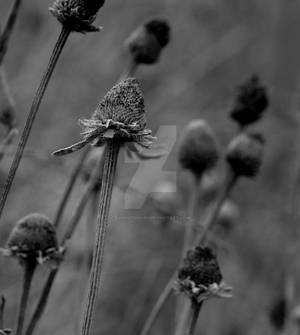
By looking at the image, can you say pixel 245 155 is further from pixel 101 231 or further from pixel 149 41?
pixel 101 231

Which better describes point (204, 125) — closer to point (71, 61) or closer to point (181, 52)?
point (71, 61)

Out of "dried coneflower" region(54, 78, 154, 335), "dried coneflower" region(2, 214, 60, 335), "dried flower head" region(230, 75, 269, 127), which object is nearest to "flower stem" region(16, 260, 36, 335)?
"dried coneflower" region(2, 214, 60, 335)

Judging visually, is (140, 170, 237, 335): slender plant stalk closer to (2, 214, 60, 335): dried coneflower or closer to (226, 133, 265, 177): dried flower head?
(226, 133, 265, 177): dried flower head

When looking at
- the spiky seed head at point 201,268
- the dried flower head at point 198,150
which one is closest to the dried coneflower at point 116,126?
the spiky seed head at point 201,268

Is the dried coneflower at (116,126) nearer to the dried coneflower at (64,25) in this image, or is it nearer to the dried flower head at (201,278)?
the dried coneflower at (64,25)

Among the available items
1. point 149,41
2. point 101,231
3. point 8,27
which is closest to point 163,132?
point 149,41
